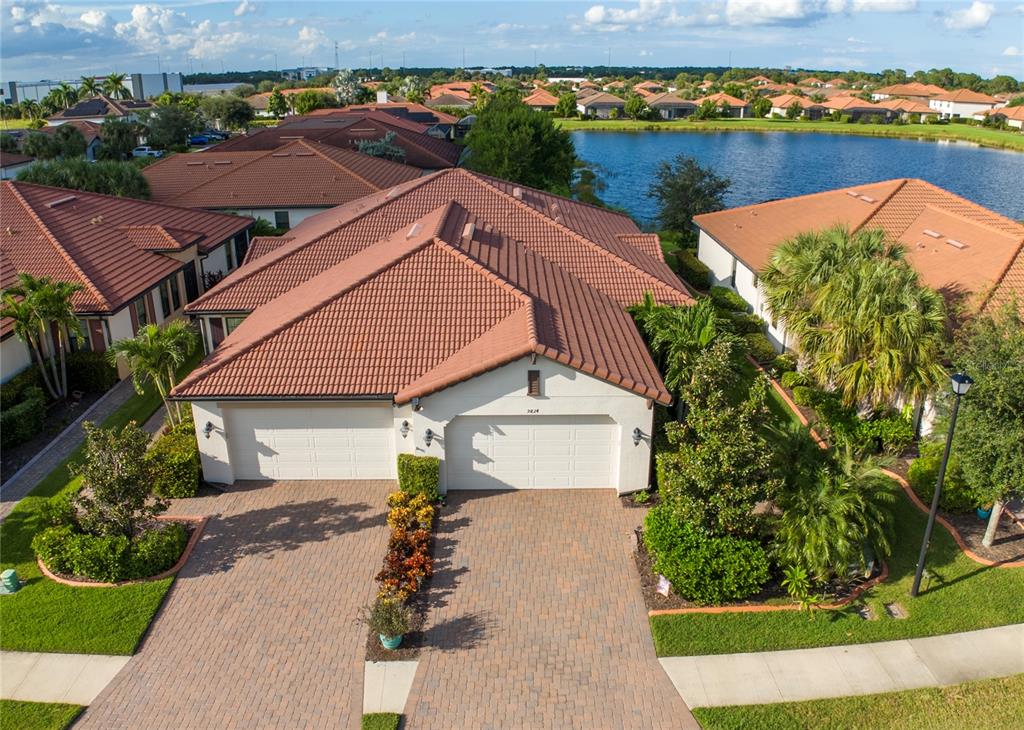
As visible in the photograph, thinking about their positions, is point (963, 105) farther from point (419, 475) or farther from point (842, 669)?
point (842, 669)

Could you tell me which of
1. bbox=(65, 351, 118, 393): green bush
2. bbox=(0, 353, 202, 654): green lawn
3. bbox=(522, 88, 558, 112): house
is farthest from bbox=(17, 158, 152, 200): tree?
bbox=(522, 88, 558, 112): house

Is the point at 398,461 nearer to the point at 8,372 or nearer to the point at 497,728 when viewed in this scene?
the point at 497,728

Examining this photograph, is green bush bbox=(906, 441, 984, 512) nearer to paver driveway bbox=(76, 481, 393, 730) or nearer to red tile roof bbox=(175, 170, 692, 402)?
red tile roof bbox=(175, 170, 692, 402)

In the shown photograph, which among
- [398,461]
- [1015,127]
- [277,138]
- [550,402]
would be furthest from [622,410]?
[1015,127]

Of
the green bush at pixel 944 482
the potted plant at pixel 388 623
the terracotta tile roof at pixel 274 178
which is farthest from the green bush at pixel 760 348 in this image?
the terracotta tile roof at pixel 274 178

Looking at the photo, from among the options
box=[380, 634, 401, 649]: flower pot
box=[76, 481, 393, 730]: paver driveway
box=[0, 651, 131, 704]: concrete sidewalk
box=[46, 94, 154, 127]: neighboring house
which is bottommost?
box=[0, 651, 131, 704]: concrete sidewalk

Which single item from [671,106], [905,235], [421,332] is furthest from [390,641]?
[671,106]

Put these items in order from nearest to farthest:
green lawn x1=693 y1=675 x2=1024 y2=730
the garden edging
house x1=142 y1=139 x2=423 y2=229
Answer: green lawn x1=693 y1=675 x2=1024 y2=730, the garden edging, house x1=142 y1=139 x2=423 y2=229
